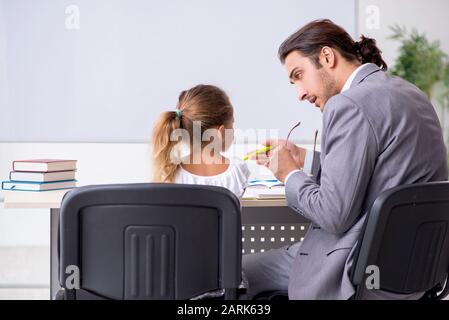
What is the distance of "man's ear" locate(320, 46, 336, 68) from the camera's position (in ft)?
5.79

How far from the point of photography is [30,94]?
4578mm

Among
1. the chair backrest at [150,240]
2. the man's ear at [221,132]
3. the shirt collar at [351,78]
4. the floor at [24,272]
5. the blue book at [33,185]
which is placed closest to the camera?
the chair backrest at [150,240]

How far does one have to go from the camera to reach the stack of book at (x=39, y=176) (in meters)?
2.27

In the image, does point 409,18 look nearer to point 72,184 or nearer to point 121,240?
point 72,184

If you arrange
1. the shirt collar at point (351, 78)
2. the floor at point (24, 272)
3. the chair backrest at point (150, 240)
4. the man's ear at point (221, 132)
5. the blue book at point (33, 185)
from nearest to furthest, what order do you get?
the chair backrest at point (150, 240) < the shirt collar at point (351, 78) < the man's ear at point (221, 132) < the blue book at point (33, 185) < the floor at point (24, 272)

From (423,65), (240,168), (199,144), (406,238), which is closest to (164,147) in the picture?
(199,144)

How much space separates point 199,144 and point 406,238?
790mm

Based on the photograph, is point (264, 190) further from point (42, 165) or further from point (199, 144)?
point (42, 165)

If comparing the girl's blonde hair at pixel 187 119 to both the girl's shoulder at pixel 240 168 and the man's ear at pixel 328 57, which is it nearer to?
the girl's shoulder at pixel 240 168

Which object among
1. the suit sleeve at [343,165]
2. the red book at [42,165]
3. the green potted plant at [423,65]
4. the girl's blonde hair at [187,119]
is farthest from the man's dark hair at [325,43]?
the green potted plant at [423,65]

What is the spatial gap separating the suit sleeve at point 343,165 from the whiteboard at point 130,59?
3102 mm

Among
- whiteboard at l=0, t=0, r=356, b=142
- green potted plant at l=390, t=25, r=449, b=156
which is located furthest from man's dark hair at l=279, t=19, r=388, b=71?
green potted plant at l=390, t=25, r=449, b=156
